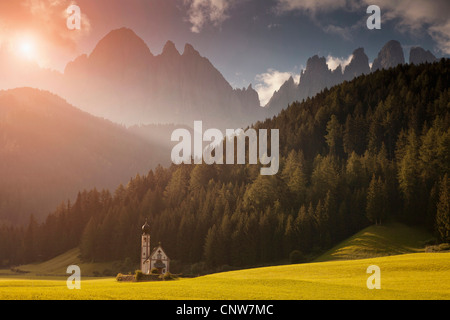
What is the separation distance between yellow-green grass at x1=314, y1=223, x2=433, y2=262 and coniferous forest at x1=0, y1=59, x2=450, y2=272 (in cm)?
338

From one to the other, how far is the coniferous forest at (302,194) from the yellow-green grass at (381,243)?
11.1 ft

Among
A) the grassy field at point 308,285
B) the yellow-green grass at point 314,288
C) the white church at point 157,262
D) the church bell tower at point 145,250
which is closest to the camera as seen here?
the yellow-green grass at point 314,288

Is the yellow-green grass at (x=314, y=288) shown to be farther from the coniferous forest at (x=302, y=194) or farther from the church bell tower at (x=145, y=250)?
the church bell tower at (x=145, y=250)

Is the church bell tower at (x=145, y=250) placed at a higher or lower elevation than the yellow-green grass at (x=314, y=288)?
lower

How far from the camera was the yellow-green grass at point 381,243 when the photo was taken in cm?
6906

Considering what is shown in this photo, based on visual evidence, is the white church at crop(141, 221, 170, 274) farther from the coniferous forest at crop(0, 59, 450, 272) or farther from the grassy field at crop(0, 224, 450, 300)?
the grassy field at crop(0, 224, 450, 300)

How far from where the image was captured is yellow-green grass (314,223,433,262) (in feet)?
227

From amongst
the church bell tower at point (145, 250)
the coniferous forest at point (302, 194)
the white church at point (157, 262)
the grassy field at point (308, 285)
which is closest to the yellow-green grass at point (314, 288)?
the grassy field at point (308, 285)

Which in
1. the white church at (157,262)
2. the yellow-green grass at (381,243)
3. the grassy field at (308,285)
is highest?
the grassy field at (308,285)

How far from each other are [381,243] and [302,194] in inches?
1077

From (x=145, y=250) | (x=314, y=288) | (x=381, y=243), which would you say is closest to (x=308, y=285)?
(x=314, y=288)

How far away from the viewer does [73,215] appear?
140625mm
